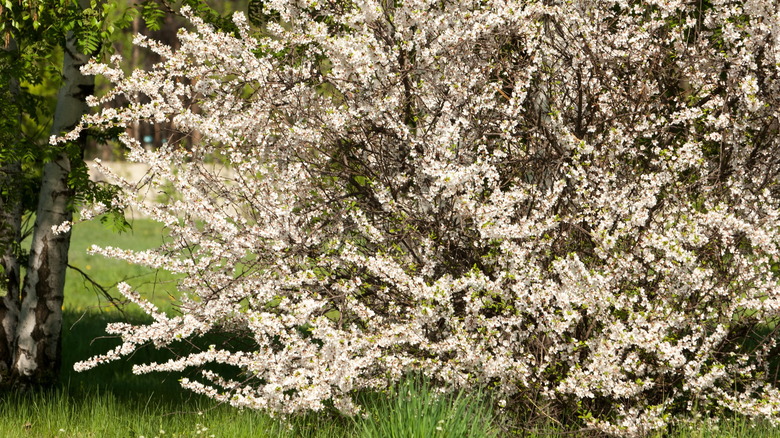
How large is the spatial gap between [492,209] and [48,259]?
4591mm

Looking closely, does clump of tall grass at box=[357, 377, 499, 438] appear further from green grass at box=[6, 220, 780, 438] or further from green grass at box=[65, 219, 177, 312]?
green grass at box=[65, 219, 177, 312]

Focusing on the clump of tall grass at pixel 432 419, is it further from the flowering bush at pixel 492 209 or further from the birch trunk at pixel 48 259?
the birch trunk at pixel 48 259

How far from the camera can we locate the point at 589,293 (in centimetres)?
458

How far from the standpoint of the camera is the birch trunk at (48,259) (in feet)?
23.3

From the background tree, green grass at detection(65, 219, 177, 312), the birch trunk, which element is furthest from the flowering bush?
green grass at detection(65, 219, 177, 312)

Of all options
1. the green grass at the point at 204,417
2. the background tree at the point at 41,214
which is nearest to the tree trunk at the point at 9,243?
the background tree at the point at 41,214

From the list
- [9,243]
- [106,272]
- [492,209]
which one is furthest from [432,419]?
[106,272]

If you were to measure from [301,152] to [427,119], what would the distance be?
0.97m

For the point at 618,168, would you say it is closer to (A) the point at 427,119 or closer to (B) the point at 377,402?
(A) the point at 427,119

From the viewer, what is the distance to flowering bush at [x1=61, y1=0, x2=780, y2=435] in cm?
471

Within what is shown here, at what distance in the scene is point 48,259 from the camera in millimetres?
7117

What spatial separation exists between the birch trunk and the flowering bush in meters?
1.61

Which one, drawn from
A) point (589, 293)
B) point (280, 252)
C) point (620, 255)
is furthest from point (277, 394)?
point (620, 255)

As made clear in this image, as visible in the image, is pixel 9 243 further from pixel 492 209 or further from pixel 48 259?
pixel 492 209
